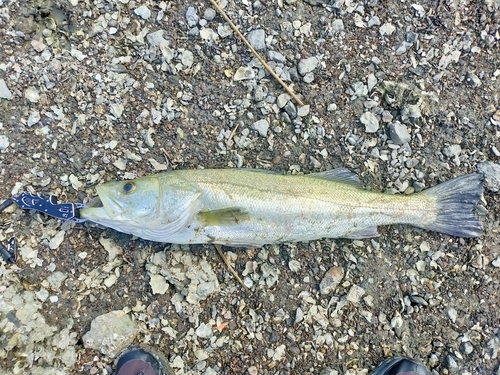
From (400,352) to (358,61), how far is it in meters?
2.56

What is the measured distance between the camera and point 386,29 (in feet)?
12.1

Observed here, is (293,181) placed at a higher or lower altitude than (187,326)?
higher

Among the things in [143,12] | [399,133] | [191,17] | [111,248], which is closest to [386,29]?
[399,133]

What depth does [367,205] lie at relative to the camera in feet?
10.8

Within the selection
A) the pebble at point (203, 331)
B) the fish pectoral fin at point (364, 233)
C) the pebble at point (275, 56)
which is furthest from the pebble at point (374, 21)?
the pebble at point (203, 331)

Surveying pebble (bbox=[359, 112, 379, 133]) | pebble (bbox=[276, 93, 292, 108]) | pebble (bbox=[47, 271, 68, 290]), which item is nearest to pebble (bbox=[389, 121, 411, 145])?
pebble (bbox=[359, 112, 379, 133])

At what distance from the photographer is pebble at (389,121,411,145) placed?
3.60 meters

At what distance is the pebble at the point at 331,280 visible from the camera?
357cm

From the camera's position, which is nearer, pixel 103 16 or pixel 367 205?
pixel 367 205

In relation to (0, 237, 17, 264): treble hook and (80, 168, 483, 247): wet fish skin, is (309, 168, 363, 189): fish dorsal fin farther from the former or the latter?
(0, 237, 17, 264): treble hook

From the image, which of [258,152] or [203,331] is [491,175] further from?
[203,331]

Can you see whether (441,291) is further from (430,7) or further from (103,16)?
(103,16)

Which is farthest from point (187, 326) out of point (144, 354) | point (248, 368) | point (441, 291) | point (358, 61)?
point (358, 61)

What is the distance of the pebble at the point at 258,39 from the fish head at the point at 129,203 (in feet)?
4.95
